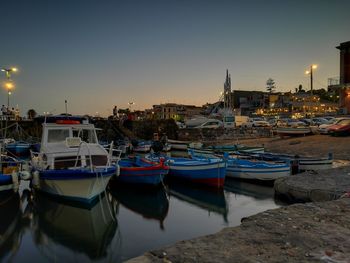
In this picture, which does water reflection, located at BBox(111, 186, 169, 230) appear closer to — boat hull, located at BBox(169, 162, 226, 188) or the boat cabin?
boat hull, located at BBox(169, 162, 226, 188)

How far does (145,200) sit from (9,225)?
606cm

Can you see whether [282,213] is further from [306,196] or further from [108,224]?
[108,224]

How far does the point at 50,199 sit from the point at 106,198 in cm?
271

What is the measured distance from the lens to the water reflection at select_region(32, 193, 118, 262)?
907 centimetres

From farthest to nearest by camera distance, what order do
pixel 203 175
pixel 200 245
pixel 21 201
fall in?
pixel 203 175 < pixel 21 201 < pixel 200 245

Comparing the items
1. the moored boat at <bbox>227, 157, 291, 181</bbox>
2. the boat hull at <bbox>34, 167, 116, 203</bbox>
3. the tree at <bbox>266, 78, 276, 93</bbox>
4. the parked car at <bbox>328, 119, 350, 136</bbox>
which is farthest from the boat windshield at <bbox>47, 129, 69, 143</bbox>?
the tree at <bbox>266, 78, 276, 93</bbox>

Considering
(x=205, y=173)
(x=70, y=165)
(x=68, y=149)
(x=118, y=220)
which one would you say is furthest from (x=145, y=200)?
(x=68, y=149)

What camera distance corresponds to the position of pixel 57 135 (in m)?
16.1

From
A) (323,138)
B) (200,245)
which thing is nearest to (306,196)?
(200,245)

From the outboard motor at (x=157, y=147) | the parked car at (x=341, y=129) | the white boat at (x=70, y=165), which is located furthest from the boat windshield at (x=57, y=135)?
the parked car at (x=341, y=129)

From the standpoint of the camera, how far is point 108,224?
11453mm

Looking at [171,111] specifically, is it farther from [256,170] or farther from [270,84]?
[256,170]

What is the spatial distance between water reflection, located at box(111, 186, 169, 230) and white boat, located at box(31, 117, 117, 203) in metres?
1.85

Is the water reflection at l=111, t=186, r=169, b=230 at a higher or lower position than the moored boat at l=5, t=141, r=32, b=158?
lower
